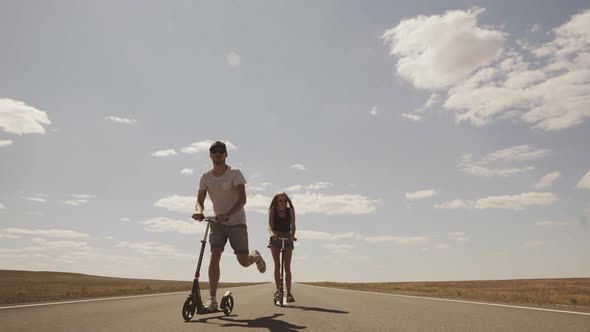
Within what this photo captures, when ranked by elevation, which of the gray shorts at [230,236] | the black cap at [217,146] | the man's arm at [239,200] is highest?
the black cap at [217,146]

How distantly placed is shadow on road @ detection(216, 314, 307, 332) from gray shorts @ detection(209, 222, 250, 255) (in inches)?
42.1

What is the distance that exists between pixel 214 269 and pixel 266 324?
156 centimetres

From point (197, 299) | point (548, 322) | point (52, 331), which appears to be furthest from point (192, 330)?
point (548, 322)

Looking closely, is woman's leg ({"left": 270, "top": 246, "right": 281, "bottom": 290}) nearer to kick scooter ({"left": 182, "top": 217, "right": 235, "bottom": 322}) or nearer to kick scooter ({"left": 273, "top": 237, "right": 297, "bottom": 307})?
kick scooter ({"left": 273, "top": 237, "right": 297, "bottom": 307})

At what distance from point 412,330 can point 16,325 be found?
15.8 ft

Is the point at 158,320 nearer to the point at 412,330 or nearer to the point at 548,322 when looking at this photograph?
the point at 412,330

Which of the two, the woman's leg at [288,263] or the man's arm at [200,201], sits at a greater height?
the man's arm at [200,201]

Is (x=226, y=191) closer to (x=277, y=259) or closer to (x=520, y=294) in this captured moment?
(x=277, y=259)

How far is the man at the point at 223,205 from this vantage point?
6.99m

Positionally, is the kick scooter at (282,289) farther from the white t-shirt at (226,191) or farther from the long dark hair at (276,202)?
the white t-shirt at (226,191)

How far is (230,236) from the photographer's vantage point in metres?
7.12

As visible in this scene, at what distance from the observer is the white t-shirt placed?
7082mm

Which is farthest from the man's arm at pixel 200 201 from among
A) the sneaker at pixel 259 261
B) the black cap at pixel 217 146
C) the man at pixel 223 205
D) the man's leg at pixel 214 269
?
the sneaker at pixel 259 261

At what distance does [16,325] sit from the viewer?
566cm
